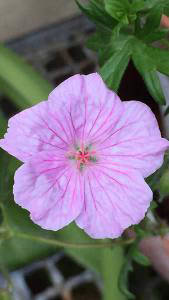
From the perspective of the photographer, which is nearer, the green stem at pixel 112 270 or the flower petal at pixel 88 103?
the flower petal at pixel 88 103

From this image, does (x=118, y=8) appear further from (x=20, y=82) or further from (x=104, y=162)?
(x=20, y=82)

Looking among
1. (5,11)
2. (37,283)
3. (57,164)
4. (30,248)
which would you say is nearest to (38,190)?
(57,164)

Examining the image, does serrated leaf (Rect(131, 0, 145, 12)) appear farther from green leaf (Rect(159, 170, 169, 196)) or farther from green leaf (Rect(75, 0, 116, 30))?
green leaf (Rect(159, 170, 169, 196))

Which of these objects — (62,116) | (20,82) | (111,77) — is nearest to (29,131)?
(62,116)

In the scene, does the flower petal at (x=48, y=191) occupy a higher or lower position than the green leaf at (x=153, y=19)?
lower

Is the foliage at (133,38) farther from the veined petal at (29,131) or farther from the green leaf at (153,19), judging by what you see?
the veined petal at (29,131)

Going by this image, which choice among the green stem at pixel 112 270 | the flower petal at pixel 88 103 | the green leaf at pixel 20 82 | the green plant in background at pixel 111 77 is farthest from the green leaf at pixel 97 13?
the green stem at pixel 112 270

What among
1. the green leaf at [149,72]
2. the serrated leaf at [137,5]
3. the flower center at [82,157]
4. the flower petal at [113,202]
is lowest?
the flower petal at [113,202]
